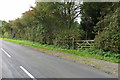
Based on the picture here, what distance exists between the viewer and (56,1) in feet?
59.1

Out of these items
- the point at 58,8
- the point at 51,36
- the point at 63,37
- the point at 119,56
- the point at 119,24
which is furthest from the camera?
the point at 51,36

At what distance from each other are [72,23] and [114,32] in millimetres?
10248

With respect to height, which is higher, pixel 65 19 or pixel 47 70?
pixel 65 19

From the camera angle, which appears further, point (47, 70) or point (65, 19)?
point (65, 19)

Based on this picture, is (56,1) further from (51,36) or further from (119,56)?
(119,56)

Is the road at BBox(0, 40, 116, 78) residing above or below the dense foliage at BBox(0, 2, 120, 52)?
below

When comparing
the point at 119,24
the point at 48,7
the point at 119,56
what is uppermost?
the point at 48,7

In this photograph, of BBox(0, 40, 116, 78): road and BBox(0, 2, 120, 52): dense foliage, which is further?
BBox(0, 2, 120, 52): dense foliage

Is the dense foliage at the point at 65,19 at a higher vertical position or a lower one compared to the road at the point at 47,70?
higher

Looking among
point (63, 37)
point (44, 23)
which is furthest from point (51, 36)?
point (63, 37)

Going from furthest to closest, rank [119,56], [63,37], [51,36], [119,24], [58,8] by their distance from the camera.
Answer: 1. [51,36]
2. [58,8]
3. [63,37]
4. [119,24]
5. [119,56]

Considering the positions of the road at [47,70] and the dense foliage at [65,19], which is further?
the dense foliage at [65,19]

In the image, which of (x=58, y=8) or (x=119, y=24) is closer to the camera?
(x=119, y=24)

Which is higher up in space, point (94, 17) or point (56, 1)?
point (56, 1)
